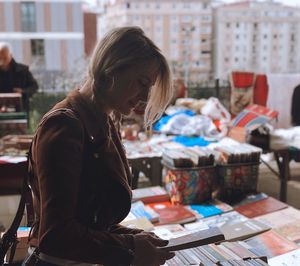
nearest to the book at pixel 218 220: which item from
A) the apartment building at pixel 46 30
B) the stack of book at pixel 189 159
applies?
the stack of book at pixel 189 159

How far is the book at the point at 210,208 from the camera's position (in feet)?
6.46

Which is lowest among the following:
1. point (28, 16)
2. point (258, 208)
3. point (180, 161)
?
point (258, 208)

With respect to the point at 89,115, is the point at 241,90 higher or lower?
lower

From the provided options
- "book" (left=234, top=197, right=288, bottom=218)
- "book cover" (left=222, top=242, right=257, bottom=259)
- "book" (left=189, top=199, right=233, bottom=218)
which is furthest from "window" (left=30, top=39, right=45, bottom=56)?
"book cover" (left=222, top=242, right=257, bottom=259)

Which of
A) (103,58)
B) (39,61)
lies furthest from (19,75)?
(103,58)

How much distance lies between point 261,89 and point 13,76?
10.1 ft

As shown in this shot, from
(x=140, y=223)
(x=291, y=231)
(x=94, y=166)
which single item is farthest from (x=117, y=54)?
(x=291, y=231)

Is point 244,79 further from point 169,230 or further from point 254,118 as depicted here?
point 169,230

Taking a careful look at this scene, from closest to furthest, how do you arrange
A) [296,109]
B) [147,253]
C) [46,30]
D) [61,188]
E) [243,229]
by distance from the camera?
[61,188] → [147,253] → [243,229] → [296,109] → [46,30]

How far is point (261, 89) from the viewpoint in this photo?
17.5ft

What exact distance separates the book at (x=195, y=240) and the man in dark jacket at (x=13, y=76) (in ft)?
11.3

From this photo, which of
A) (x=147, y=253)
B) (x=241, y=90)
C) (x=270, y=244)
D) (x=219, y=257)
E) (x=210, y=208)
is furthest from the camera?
(x=241, y=90)

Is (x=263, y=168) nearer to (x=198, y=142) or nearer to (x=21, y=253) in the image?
(x=198, y=142)

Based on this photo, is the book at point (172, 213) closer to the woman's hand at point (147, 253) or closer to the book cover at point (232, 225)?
the book cover at point (232, 225)
